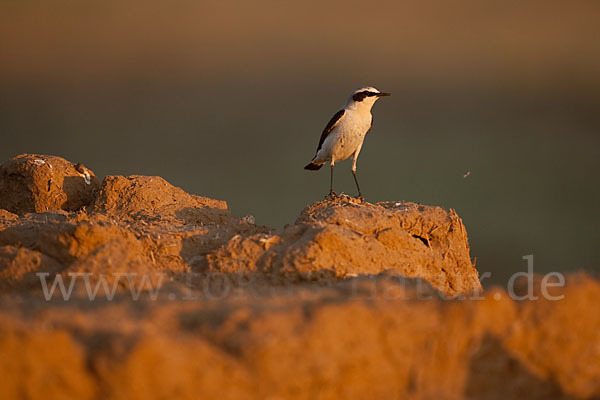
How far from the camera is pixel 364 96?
30.8 feet

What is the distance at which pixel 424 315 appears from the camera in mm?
3316

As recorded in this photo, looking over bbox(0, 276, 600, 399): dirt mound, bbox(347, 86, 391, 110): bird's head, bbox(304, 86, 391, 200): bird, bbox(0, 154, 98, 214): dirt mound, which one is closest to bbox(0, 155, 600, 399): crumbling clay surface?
bbox(0, 276, 600, 399): dirt mound

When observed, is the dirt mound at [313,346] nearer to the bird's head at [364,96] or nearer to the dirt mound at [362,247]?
the dirt mound at [362,247]

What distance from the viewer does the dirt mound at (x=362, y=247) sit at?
15.9 feet

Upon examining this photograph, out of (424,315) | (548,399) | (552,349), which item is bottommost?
(548,399)

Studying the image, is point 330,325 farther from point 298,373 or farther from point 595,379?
point 595,379

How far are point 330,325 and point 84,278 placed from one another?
2.05m

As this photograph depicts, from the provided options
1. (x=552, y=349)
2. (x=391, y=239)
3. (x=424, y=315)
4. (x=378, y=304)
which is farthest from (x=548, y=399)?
(x=391, y=239)

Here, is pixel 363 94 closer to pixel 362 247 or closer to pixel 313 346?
pixel 362 247

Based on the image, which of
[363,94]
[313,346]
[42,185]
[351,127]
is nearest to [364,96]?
[363,94]

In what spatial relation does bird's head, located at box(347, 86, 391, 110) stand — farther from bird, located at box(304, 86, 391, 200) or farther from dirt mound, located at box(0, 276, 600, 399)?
dirt mound, located at box(0, 276, 600, 399)

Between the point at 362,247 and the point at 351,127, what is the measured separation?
4.35m

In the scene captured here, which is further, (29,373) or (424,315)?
(424,315)

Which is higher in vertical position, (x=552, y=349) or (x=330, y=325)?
(x=330, y=325)
